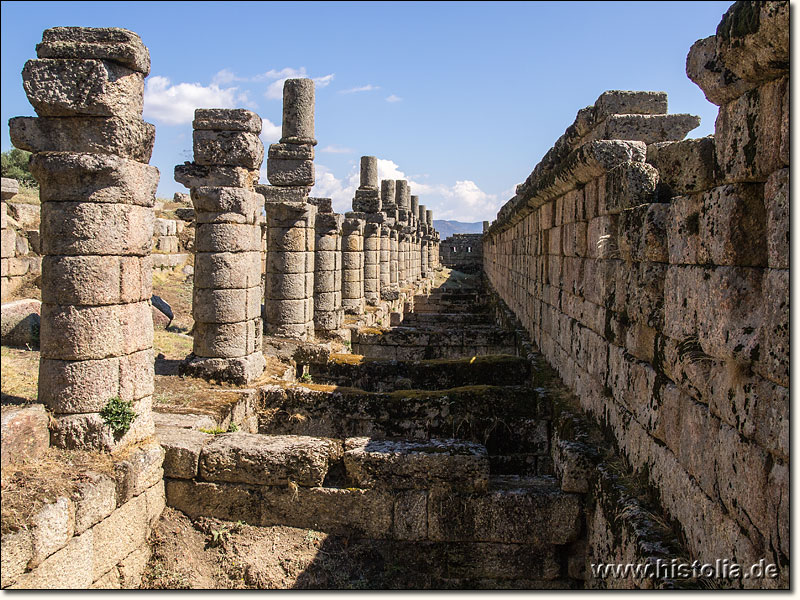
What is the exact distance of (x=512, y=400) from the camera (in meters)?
6.92

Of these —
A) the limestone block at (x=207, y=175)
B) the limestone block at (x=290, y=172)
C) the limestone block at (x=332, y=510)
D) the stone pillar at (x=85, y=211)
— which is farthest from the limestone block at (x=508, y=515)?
the limestone block at (x=290, y=172)

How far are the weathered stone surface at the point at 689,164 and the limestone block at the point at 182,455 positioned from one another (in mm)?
4237

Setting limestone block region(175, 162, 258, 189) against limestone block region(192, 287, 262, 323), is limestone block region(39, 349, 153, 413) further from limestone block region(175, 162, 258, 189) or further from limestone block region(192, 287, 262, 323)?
limestone block region(175, 162, 258, 189)

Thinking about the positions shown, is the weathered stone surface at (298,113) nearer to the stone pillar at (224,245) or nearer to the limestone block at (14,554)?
the stone pillar at (224,245)

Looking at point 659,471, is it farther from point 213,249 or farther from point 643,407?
point 213,249

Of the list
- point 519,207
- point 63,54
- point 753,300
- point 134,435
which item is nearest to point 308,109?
point 519,207

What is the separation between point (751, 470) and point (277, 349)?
818 cm

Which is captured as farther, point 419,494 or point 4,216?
point 419,494

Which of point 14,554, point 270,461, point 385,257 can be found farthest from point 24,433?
point 385,257

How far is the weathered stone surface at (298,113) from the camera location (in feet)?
40.9

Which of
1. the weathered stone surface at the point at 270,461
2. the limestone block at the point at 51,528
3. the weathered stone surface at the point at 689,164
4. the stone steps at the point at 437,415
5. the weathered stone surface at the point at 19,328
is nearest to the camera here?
the weathered stone surface at the point at 689,164

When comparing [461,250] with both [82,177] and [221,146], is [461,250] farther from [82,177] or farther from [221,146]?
[82,177]

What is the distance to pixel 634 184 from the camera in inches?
194

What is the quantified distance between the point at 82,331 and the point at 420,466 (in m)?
2.90
